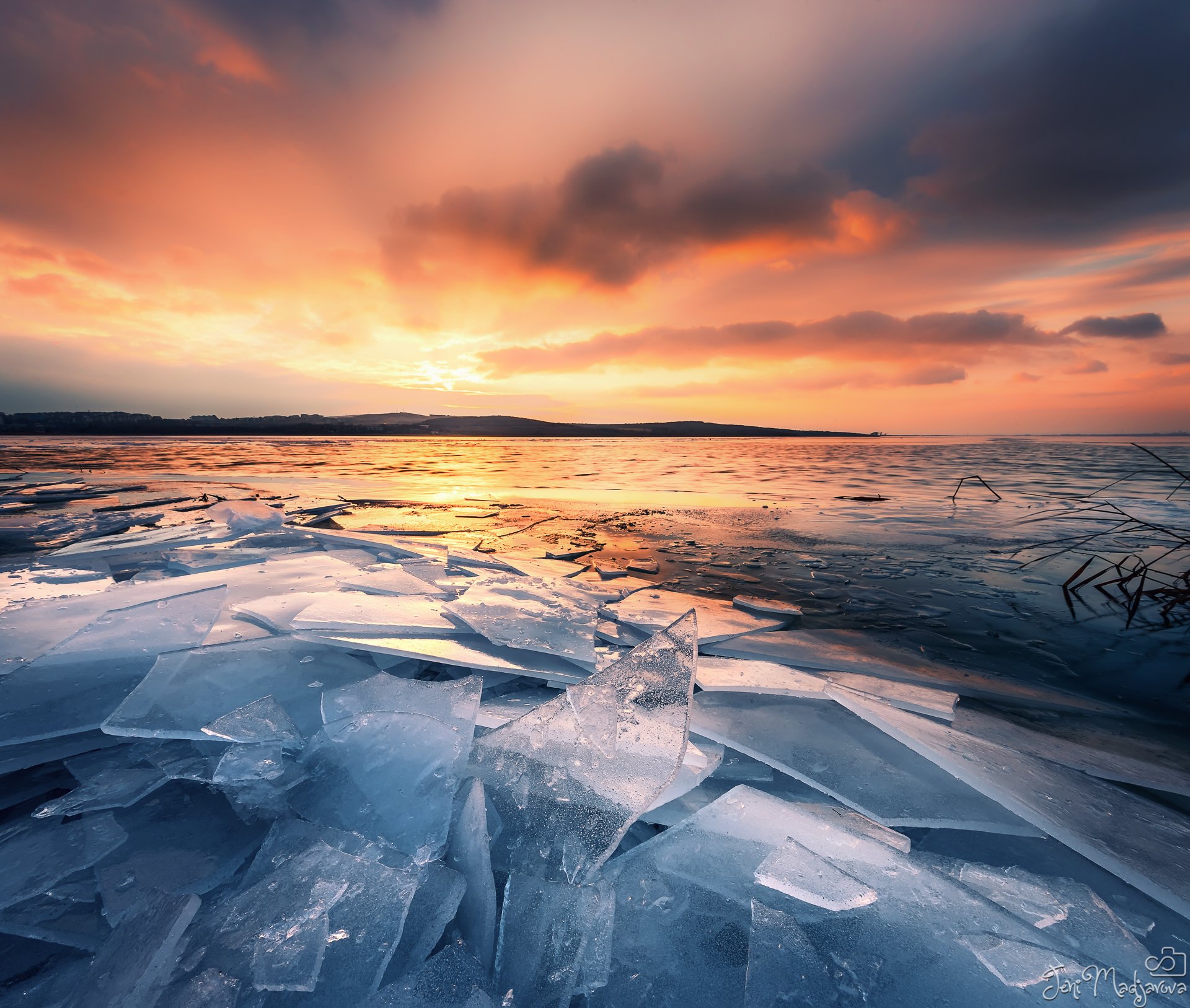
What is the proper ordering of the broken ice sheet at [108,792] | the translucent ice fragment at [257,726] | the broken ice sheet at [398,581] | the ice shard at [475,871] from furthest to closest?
the broken ice sheet at [398,581]
the translucent ice fragment at [257,726]
the broken ice sheet at [108,792]
the ice shard at [475,871]

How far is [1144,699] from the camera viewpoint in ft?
5.58

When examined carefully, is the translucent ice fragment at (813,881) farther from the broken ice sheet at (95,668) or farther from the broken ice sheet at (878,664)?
the broken ice sheet at (95,668)

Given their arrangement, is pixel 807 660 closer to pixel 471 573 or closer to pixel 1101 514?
pixel 471 573

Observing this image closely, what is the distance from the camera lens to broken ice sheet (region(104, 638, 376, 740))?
4.07 ft

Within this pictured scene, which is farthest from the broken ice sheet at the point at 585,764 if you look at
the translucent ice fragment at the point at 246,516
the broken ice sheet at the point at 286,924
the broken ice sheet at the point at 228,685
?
the translucent ice fragment at the point at 246,516

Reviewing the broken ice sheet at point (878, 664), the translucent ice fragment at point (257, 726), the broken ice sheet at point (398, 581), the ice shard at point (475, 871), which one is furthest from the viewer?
the broken ice sheet at point (398, 581)

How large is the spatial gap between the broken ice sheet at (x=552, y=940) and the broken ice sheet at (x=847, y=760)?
64 centimetres

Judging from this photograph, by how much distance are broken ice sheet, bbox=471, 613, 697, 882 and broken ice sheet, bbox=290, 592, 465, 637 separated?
813mm

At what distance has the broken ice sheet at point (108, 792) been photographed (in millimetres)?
1059

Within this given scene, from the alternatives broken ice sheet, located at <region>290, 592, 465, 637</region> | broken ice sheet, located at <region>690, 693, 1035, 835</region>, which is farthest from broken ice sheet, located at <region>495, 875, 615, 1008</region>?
broken ice sheet, located at <region>290, 592, 465, 637</region>

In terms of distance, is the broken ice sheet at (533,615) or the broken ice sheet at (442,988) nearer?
the broken ice sheet at (442,988)

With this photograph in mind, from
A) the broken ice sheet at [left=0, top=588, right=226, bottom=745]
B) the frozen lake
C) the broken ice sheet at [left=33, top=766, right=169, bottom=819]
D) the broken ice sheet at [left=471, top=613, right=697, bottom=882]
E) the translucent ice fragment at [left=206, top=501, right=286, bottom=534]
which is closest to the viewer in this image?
the broken ice sheet at [left=471, top=613, right=697, bottom=882]

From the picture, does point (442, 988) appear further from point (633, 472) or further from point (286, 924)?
point (633, 472)

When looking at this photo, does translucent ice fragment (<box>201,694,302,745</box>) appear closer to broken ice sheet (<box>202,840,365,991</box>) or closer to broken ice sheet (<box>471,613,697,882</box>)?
broken ice sheet (<box>202,840,365,991</box>)
